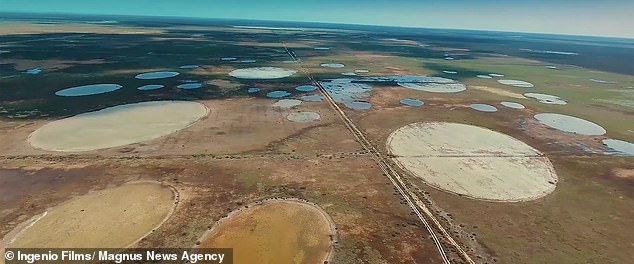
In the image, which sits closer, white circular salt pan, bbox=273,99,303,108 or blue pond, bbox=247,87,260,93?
white circular salt pan, bbox=273,99,303,108

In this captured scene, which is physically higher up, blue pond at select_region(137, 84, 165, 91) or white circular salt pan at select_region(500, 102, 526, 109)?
white circular salt pan at select_region(500, 102, 526, 109)

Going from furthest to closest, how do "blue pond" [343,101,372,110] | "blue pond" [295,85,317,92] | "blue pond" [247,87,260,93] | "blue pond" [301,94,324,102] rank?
"blue pond" [295,85,317,92] < "blue pond" [247,87,260,93] < "blue pond" [301,94,324,102] < "blue pond" [343,101,372,110]

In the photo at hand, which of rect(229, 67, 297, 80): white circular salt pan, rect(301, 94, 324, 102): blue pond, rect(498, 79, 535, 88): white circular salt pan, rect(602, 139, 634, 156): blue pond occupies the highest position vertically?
rect(498, 79, 535, 88): white circular salt pan

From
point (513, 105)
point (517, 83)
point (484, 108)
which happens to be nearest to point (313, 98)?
point (484, 108)

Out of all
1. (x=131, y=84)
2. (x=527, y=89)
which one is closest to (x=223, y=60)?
(x=131, y=84)

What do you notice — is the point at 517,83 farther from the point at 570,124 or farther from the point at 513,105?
the point at 570,124

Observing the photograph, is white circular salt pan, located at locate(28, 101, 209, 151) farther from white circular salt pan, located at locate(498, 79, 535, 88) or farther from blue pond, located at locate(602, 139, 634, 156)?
white circular salt pan, located at locate(498, 79, 535, 88)

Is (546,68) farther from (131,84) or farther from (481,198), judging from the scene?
(131,84)

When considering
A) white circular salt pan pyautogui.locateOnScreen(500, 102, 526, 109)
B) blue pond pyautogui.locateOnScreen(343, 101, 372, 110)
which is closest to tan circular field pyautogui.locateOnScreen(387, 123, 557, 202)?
blue pond pyautogui.locateOnScreen(343, 101, 372, 110)
